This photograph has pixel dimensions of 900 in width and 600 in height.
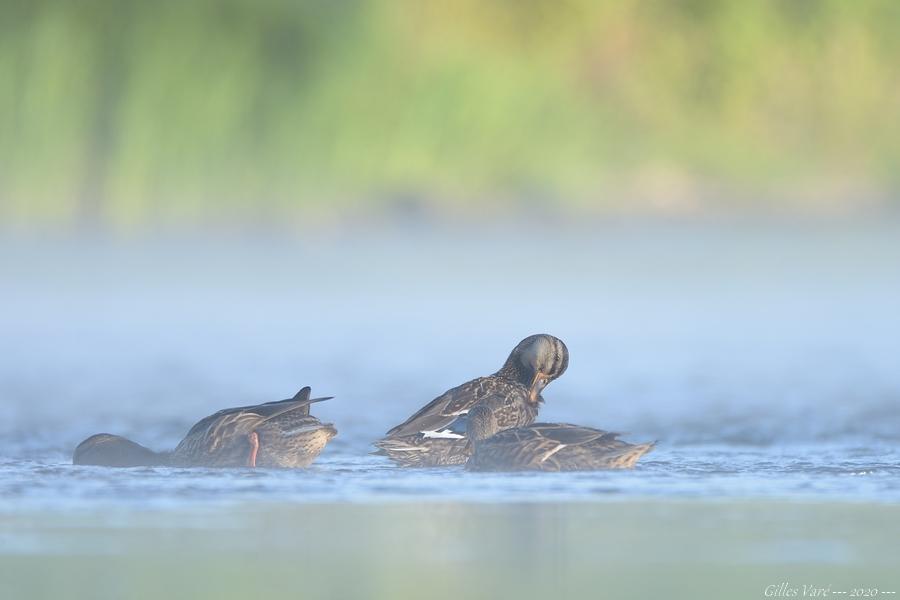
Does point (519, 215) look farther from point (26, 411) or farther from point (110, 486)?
point (110, 486)

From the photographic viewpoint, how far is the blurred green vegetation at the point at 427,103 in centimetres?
2305

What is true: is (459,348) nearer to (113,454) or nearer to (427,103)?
(427,103)

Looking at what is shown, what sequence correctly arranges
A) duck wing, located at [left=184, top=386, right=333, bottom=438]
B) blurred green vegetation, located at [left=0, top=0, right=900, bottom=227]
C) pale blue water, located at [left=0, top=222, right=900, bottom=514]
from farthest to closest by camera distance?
blurred green vegetation, located at [left=0, top=0, right=900, bottom=227] → duck wing, located at [left=184, top=386, right=333, bottom=438] → pale blue water, located at [left=0, top=222, right=900, bottom=514]

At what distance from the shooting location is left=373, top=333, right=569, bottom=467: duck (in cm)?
1139

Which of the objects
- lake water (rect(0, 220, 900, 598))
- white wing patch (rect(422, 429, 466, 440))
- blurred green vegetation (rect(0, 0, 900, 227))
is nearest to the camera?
lake water (rect(0, 220, 900, 598))

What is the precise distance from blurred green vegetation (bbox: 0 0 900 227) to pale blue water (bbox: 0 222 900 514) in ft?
3.14

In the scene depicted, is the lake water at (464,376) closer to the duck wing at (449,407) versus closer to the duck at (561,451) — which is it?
the duck at (561,451)

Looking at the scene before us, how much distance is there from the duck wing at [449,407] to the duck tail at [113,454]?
1153 millimetres

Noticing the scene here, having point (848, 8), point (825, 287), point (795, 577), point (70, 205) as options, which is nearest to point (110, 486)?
point (795, 577)

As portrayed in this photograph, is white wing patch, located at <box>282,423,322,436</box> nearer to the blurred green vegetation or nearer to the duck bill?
the duck bill

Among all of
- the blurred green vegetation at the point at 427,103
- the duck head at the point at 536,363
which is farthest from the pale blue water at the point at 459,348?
the blurred green vegetation at the point at 427,103

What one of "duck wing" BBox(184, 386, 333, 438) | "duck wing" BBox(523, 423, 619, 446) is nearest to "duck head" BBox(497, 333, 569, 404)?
"duck wing" BBox(523, 423, 619, 446)

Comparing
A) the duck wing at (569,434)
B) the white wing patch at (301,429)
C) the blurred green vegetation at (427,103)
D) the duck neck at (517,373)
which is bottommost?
the duck wing at (569,434)

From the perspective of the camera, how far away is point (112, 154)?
912 inches
